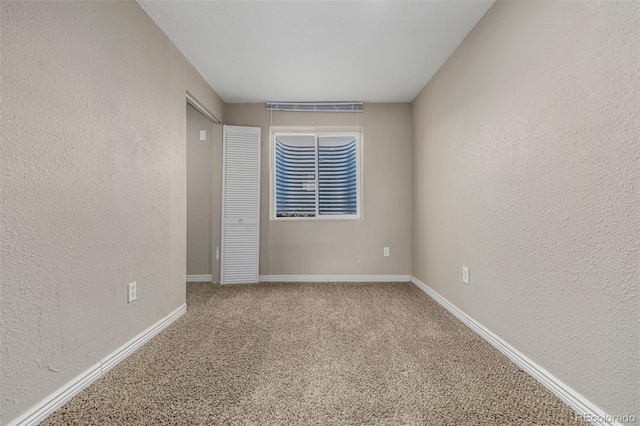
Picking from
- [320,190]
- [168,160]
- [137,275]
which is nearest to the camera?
[137,275]

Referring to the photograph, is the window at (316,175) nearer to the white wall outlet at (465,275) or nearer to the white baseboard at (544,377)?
the white wall outlet at (465,275)

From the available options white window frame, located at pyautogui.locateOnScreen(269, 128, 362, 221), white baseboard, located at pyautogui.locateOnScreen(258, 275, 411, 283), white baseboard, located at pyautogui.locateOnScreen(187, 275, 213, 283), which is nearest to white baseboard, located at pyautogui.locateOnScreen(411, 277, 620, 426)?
white baseboard, located at pyautogui.locateOnScreen(258, 275, 411, 283)

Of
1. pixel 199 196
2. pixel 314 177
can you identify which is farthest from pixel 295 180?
pixel 199 196

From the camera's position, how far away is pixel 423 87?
124 inches

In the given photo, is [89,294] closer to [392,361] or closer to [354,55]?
[392,361]

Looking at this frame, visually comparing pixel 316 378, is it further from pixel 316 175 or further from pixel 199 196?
pixel 199 196

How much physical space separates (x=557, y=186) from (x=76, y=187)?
2336 millimetres

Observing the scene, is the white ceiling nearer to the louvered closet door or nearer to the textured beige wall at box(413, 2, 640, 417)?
the textured beige wall at box(413, 2, 640, 417)

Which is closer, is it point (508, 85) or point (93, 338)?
point (93, 338)

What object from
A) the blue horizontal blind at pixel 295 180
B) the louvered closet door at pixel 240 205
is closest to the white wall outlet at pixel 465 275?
the blue horizontal blind at pixel 295 180

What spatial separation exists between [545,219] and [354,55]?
1932 mm

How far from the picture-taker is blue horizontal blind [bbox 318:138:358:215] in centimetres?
376

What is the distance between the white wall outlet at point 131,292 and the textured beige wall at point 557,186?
2.36 metres

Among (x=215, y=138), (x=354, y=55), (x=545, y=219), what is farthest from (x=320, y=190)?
(x=545, y=219)
